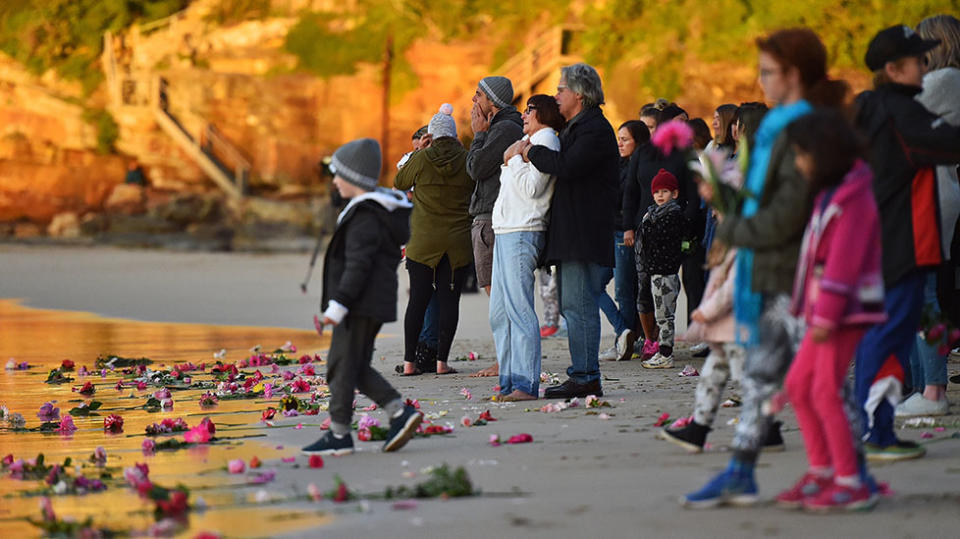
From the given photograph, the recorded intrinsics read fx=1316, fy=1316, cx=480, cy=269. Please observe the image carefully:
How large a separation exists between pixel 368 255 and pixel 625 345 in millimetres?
4784

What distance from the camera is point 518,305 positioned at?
775 centimetres

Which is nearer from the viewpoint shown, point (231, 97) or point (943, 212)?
point (943, 212)

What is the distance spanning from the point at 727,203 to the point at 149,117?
36.2 m

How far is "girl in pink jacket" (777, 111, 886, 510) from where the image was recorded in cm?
439

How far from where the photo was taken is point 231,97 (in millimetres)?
38469

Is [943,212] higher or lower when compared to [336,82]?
lower

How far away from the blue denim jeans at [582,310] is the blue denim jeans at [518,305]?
199 millimetres

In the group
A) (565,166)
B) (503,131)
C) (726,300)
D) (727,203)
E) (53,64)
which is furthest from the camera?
(53,64)

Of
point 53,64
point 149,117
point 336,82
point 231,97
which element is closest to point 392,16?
point 336,82

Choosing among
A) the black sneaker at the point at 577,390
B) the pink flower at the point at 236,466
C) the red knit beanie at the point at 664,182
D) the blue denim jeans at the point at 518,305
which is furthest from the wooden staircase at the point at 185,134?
the pink flower at the point at 236,466

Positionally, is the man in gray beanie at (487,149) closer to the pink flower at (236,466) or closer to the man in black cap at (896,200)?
the man in black cap at (896,200)

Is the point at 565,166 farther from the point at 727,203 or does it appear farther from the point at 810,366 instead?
the point at 810,366

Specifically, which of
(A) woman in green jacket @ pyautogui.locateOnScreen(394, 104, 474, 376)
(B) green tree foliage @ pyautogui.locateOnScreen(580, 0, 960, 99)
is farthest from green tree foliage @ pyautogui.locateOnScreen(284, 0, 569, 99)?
(A) woman in green jacket @ pyautogui.locateOnScreen(394, 104, 474, 376)

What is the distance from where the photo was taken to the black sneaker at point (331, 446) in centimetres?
604
